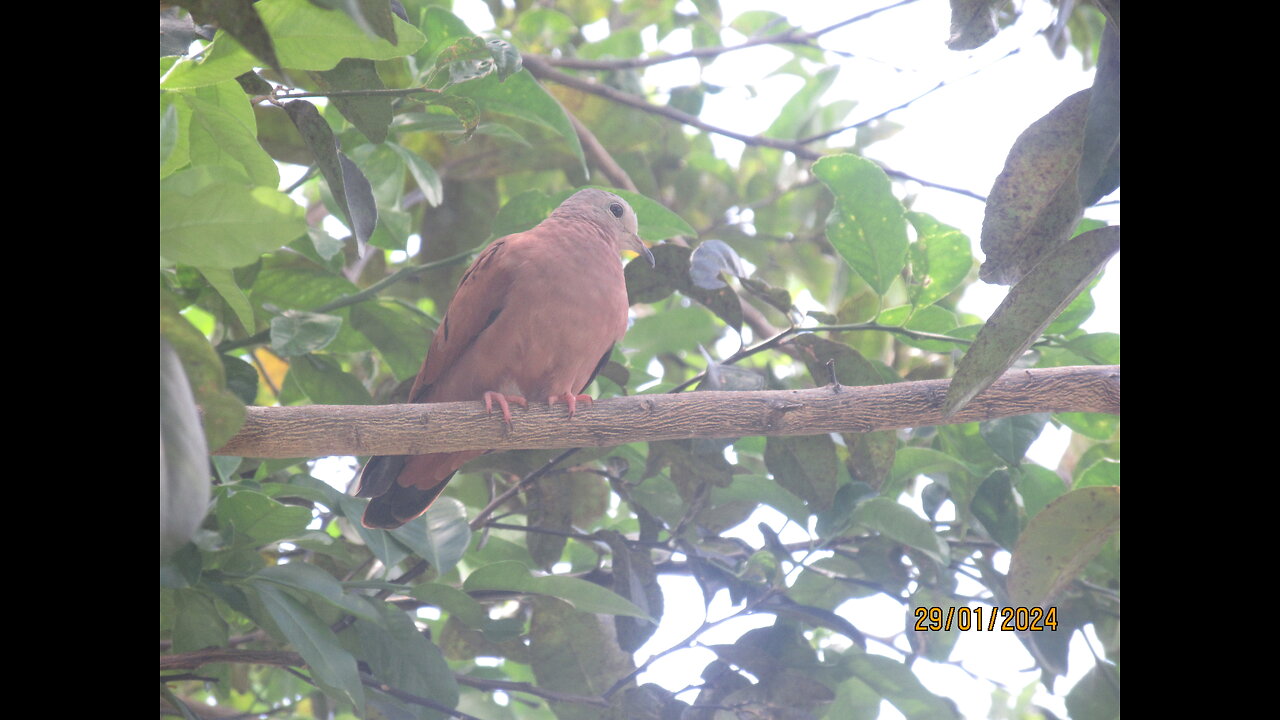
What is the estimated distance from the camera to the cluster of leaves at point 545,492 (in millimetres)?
2039

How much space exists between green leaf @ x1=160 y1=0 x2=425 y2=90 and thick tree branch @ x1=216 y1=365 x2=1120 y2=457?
0.73m

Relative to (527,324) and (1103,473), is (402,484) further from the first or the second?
(1103,473)

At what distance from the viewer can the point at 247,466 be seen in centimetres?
270

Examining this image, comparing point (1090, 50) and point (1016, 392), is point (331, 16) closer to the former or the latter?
point (1016, 392)

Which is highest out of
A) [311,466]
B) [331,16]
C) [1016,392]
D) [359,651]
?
[331,16]

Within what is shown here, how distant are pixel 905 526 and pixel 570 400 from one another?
102 centimetres

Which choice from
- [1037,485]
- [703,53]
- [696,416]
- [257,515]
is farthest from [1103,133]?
[703,53]

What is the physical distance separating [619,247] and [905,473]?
4.39 feet

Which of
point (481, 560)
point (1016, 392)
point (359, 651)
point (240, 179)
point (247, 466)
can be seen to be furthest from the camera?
point (481, 560)

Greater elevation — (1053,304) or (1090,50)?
(1090,50)

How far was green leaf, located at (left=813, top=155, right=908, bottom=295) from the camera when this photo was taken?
260 cm
